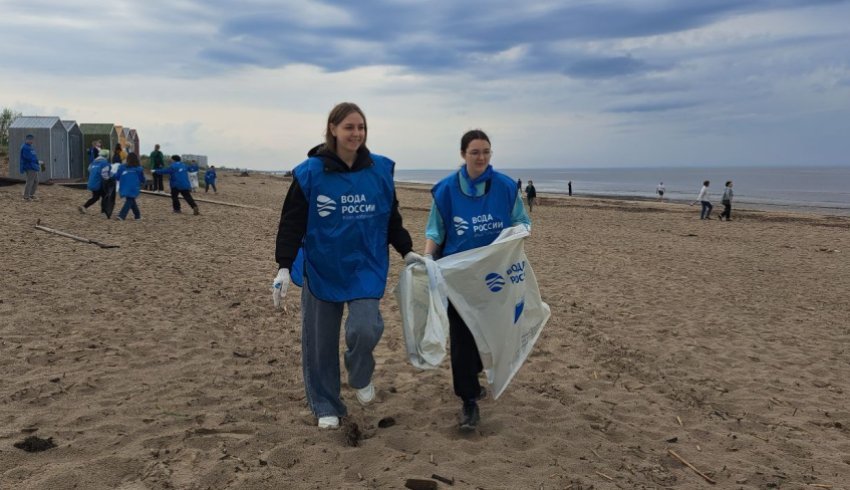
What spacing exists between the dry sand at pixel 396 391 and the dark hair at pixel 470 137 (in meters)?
1.63

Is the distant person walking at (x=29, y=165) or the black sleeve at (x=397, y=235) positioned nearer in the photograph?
the black sleeve at (x=397, y=235)

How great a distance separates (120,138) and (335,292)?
25711 millimetres

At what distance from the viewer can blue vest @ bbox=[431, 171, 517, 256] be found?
358 cm

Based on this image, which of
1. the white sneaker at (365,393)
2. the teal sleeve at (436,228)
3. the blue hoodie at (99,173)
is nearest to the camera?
the white sneaker at (365,393)

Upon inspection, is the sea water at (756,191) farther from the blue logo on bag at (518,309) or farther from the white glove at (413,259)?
the white glove at (413,259)

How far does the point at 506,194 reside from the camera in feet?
12.0

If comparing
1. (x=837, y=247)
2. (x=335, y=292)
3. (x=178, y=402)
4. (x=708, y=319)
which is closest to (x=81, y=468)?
(x=178, y=402)

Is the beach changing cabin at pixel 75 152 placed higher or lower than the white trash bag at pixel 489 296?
higher

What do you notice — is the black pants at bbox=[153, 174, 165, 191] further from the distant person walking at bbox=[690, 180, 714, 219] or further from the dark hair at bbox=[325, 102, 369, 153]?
the dark hair at bbox=[325, 102, 369, 153]

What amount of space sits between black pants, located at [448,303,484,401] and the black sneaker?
0.05m

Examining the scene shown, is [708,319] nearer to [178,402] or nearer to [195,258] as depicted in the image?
[178,402]

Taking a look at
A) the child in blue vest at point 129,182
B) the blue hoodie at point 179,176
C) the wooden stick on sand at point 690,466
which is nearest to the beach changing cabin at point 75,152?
the blue hoodie at point 179,176

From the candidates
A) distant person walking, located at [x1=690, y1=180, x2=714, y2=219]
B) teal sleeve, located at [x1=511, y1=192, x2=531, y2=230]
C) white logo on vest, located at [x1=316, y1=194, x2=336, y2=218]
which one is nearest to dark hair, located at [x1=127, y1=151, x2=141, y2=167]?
white logo on vest, located at [x1=316, y1=194, x2=336, y2=218]

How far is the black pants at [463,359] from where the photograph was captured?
358cm
